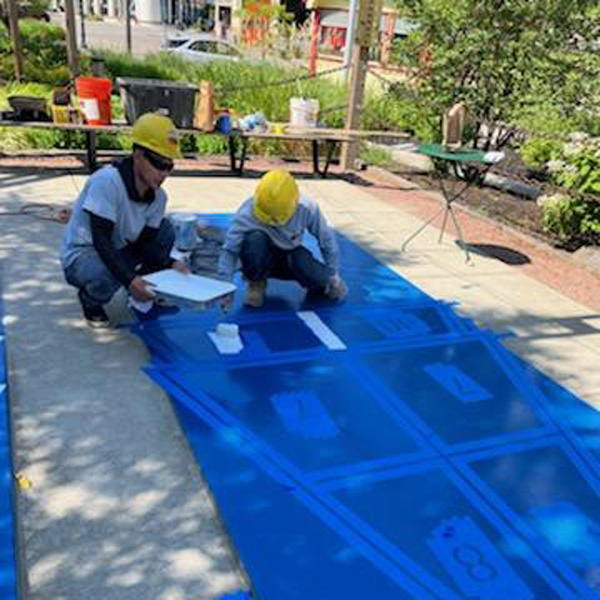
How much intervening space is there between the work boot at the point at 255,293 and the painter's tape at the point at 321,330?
0.26 metres

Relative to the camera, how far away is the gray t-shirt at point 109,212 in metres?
3.17

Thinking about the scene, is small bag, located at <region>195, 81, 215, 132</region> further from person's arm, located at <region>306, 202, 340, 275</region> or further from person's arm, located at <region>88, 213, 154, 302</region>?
person's arm, located at <region>88, 213, 154, 302</region>

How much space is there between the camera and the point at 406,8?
27.0 ft

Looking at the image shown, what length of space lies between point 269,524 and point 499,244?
454 centimetres

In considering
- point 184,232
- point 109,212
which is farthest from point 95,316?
point 184,232

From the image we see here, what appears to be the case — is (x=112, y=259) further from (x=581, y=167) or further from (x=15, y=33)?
(x=15, y=33)

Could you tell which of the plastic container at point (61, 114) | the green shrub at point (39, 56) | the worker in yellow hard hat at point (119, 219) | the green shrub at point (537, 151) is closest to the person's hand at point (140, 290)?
the worker in yellow hard hat at point (119, 219)

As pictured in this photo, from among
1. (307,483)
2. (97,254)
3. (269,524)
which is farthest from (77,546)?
(97,254)

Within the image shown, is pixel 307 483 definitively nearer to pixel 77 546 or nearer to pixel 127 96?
pixel 77 546

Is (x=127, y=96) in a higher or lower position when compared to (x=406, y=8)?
lower

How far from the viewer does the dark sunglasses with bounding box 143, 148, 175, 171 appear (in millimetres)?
3164

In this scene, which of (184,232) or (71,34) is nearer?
(184,232)

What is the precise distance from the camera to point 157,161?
3.19 meters

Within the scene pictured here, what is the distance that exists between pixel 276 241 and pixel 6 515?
7.53 feet
